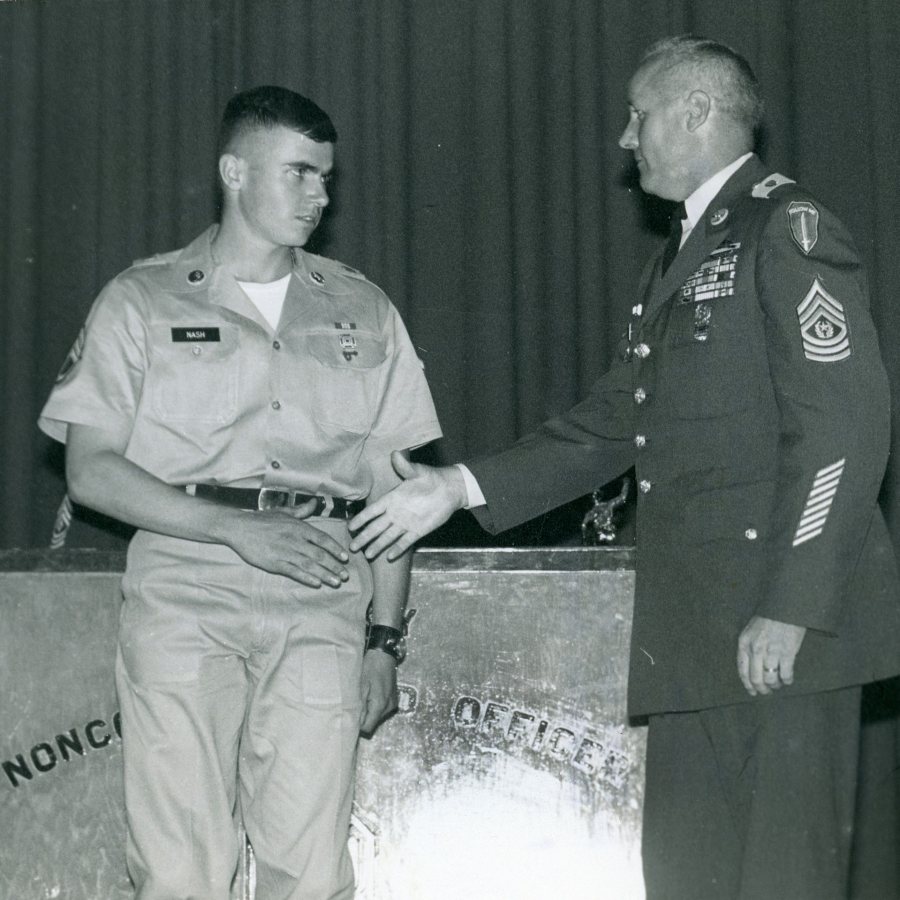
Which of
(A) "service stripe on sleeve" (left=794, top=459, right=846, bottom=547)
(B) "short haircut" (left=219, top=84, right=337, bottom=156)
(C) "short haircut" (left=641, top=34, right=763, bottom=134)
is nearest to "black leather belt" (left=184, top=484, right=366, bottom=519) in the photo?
(B) "short haircut" (left=219, top=84, right=337, bottom=156)

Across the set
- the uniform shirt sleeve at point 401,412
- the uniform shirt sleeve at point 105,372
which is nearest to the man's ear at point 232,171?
the uniform shirt sleeve at point 105,372

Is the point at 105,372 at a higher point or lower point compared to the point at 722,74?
lower

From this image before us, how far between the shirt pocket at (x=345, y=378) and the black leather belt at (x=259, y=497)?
5.6 inches

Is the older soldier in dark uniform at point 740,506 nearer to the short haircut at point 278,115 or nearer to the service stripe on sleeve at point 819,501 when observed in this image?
the service stripe on sleeve at point 819,501

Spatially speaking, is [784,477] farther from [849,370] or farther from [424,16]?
[424,16]

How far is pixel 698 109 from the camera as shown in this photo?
2.08 m

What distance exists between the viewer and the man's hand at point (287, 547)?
1.92 metres

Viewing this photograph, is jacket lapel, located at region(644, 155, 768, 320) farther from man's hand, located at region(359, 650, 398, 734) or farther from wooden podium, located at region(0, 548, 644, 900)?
man's hand, located at region(359, 650, 398, 734)

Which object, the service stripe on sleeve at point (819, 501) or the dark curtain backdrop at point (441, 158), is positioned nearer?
the service stripe on sleeve at point (819, 501)

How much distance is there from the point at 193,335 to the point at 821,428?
3.45ft

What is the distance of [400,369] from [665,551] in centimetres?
62

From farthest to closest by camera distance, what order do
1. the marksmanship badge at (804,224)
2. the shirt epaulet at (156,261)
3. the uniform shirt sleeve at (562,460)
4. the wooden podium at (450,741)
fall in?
the wooden podium at (450,741) → the shirt epaulet at (156,261) → the uniform shirt sleeve at (562,460) → the marksmanship badge at (804,224)

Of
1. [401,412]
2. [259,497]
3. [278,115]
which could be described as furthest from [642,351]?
[278,115]

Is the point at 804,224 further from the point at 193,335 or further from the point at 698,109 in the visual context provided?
the point at 193,335
